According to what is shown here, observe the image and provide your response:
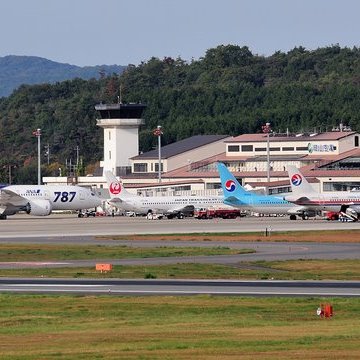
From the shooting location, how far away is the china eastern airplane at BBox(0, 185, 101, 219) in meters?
158

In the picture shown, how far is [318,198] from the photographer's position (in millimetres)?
141250

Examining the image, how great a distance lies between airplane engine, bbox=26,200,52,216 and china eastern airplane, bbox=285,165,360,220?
1139 inches

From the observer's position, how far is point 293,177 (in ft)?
475

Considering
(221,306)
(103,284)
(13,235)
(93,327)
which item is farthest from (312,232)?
(93,327)

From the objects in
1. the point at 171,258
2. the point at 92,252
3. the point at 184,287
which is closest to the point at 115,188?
the point at 92,252

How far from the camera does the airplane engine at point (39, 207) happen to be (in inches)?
6171

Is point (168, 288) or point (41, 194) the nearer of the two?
point (168, 288)

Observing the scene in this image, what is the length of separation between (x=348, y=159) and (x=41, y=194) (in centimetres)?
5366

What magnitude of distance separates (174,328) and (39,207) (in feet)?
376

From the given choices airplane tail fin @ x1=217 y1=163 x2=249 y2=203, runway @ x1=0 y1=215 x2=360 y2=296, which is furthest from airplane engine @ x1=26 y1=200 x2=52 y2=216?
airplane tail fin @ x1=217 y1=163 x2=249 y2=203

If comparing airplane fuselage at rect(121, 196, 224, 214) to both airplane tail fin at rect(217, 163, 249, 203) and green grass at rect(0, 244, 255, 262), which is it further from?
green grass at rect(0, 244, 255, 262)

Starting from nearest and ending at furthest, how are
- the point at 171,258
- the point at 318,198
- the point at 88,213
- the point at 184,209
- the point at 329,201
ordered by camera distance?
the point at 171,258 < the point at 329,201 < the point at 318,198 < the point at 184,209 < the point at 88,213

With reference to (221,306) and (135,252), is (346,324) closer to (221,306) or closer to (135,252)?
(221,306)

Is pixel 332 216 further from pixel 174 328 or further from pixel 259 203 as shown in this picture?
pixel 174 328
